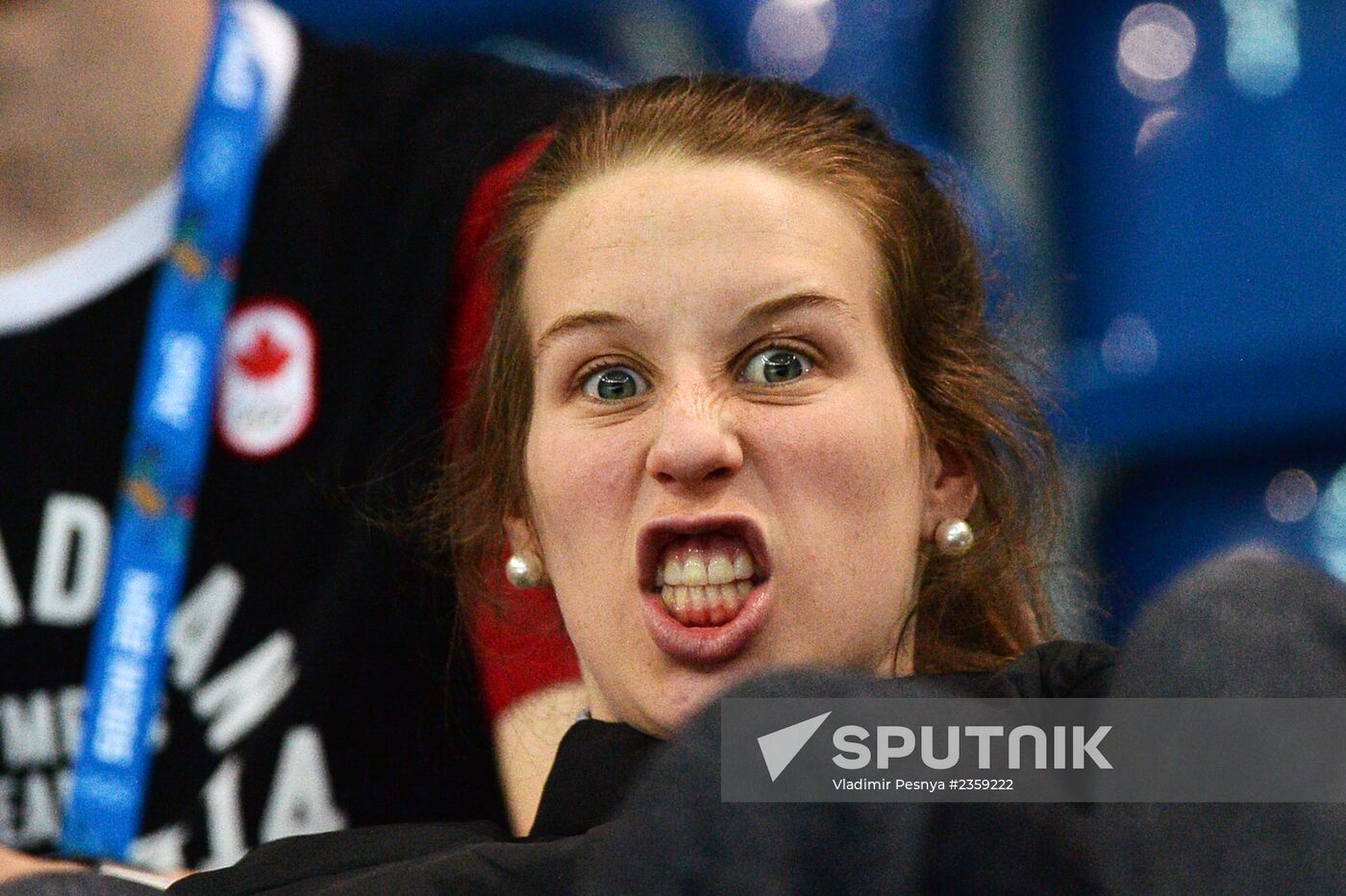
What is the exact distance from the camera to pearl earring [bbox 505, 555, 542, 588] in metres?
0.98

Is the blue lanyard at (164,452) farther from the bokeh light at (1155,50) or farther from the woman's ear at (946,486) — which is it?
the bokeh light at (1155,50)

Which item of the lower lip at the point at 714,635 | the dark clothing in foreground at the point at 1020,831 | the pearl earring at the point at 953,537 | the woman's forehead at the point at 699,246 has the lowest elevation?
the dark clothing in foreground at the point at 1020,831

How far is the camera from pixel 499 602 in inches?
44.8

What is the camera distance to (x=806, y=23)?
5.42ft

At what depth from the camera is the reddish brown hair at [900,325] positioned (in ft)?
3.14

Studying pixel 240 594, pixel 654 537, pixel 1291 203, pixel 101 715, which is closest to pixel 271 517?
pixel 240 594

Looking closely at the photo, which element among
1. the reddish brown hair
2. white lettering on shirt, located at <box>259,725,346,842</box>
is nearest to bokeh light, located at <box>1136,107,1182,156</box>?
the reddish brown hair

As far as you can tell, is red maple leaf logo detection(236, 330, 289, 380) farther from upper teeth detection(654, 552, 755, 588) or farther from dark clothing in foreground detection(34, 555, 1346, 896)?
dark clothing in foreground detection(34, 555, 1346, 896)

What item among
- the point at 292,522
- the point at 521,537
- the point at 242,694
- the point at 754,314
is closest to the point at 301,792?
the point at 242,694

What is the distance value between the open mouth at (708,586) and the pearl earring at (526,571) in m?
0.15

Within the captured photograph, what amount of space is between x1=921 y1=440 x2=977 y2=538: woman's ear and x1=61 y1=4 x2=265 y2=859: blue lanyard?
20.9 inches

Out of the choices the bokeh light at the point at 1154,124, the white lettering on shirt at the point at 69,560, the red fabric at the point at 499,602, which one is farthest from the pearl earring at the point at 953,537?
the bokeh light at the point at 1154,124

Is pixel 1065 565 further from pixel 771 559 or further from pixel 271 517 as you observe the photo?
pixel 271 517

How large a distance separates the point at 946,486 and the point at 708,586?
7.6 inches
